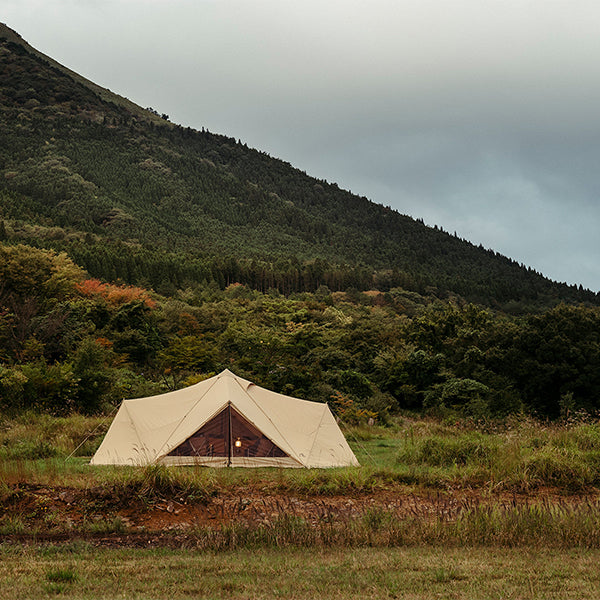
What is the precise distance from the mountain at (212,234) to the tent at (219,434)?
187 feet

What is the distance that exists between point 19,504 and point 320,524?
4334mm

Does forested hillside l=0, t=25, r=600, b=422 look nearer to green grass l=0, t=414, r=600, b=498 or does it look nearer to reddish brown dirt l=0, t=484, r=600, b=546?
green grass l=0, t=414, r=600, b=498

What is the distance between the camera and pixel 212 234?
14575 centimetres

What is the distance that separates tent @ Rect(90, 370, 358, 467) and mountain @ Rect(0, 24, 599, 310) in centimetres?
5700

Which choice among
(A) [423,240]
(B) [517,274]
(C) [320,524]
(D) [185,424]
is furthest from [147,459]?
(A) [423,240]

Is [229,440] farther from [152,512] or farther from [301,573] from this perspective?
[301,573]

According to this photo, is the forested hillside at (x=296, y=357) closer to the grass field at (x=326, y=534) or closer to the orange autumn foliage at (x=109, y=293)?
the orange autumn foliage at (x=109, y=293)

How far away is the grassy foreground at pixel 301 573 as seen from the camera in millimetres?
5488

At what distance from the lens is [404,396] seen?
35000mm

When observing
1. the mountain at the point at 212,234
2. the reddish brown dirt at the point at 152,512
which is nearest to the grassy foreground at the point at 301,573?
the reddish brown dirt at the point at 152,512

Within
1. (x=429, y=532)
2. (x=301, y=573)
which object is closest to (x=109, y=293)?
(x=429, y=532)

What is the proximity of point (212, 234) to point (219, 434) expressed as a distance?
135 meters

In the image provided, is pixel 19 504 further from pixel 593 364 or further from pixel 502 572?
pixel 593 364

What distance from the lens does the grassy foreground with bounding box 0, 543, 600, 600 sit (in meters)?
5.49
